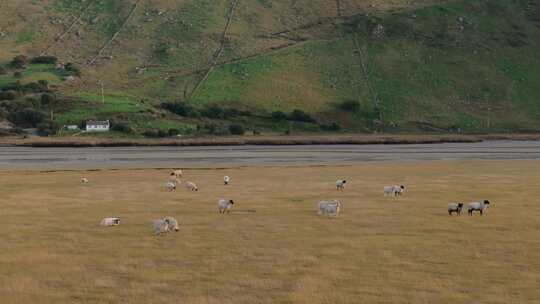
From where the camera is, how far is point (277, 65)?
6280 inches

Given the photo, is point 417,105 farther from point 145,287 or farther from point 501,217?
point 145,287

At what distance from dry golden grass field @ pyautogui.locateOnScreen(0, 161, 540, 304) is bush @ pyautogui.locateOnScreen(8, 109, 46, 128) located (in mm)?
79849

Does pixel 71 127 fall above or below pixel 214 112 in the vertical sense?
below

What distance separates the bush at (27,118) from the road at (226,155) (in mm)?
23515

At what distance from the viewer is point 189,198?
42625mm

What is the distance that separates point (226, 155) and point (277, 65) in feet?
250

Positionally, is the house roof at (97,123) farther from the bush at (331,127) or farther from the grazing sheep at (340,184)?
the grazing sheep at (340,184)

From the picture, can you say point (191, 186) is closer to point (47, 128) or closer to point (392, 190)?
point (392, 190)

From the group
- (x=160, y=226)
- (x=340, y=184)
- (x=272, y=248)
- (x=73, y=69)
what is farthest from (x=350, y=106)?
(x=272, y=248)

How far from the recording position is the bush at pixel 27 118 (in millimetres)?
123500

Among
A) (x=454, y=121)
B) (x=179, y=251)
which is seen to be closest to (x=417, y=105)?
(x=454, y=121)

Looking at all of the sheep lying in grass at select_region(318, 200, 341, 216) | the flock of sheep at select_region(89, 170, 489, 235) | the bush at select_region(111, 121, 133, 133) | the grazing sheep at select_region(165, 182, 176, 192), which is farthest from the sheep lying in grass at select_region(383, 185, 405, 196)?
the bush at select_region(111, 121, 133, 133)

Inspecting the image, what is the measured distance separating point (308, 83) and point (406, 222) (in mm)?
121890

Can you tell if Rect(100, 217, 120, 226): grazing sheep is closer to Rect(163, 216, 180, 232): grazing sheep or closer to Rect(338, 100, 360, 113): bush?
Rect(163, 216, 180, 232): grazing sheep
